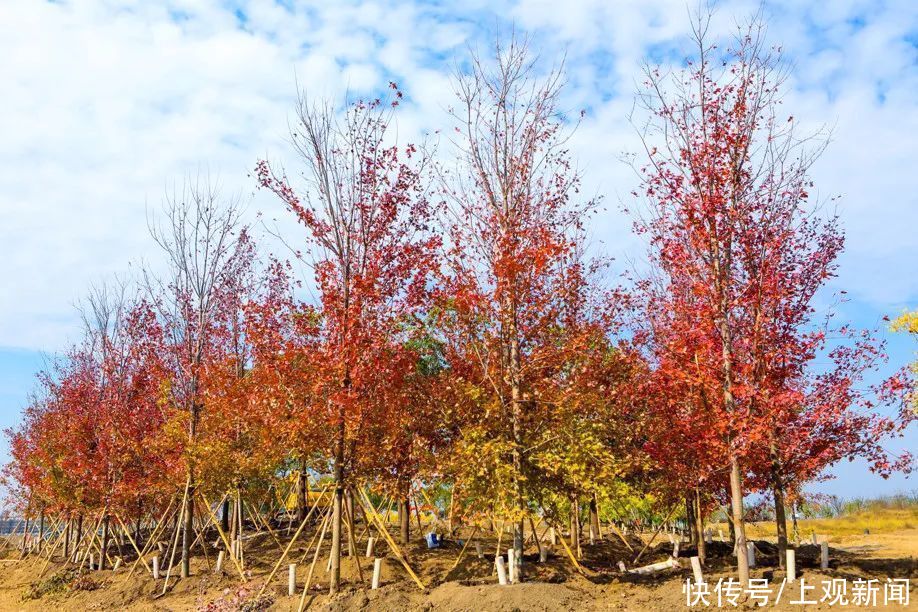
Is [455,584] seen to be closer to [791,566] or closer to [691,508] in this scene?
[791,566]

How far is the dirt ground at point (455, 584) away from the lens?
11.9 m

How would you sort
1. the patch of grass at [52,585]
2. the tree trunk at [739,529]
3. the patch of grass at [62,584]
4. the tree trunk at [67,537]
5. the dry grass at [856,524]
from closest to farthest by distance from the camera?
the tree trunk at [739,529], the patch of grass at [62,584], the patch of grass at [52,585], the tree trunk at [67,537], the dry grass at [856,524]

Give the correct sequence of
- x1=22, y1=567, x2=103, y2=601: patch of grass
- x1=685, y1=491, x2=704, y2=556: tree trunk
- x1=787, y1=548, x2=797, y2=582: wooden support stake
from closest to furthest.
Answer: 1. x1=787, y1=548, x2=797, y2=582: wooden support stake
2. x1=685, y1=491, x2=704, y2=556: tree trunk
3. x1=22, y1=567, x2=103, y2=601: patch of grass

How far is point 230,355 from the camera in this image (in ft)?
68.3

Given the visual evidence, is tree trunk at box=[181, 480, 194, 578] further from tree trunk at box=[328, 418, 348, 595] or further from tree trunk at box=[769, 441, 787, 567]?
tree trunk at box=[769, 441, 787, 567]

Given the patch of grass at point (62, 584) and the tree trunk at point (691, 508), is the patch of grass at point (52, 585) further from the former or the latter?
the tree trunk at point (691, 508)

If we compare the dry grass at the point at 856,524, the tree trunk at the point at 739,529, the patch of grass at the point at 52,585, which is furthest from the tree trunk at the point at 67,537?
the dry grass at the point at 856,524

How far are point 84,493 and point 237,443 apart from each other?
6285 millimetres

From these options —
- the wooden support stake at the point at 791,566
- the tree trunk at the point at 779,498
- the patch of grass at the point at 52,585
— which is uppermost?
the tree trunk at the point at 779,498

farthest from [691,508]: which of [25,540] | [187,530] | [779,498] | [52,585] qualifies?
[25,540]

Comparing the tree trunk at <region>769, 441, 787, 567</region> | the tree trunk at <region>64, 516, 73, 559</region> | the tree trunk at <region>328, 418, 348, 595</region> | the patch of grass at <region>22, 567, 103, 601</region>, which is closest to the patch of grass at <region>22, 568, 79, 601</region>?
the patch of grass at <region>22, 567, 103, 601</region>

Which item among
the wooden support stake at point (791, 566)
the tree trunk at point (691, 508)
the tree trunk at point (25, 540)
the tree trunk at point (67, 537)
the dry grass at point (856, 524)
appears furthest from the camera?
the dry grass at point (856, 524)

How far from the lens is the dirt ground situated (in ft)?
39.1

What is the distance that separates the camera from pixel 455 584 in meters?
13.2
